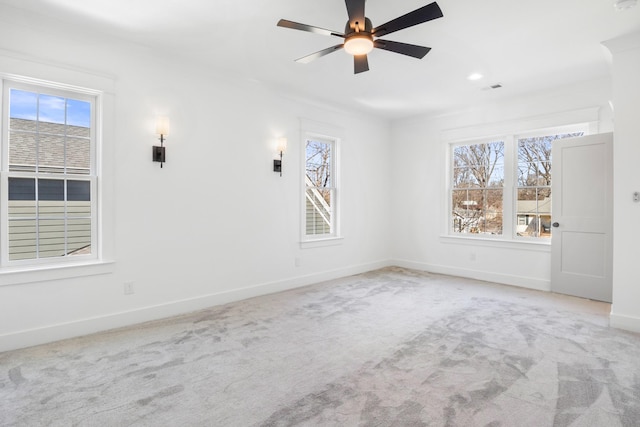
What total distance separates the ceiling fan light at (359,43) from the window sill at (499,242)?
392 cm

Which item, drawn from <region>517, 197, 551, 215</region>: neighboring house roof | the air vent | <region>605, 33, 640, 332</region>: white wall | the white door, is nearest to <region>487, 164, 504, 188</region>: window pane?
<region>517, 197, 551, 215</region>: neighboring house roof

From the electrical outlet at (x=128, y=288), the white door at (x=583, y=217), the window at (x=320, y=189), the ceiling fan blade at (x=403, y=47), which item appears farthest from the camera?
the window at (x=320, y=189)

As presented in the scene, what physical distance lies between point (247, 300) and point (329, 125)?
2.94 meters

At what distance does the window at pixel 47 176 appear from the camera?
9.71 feet

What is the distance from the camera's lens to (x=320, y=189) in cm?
557

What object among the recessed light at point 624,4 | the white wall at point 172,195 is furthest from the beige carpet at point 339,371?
the recessed light at point 624,4

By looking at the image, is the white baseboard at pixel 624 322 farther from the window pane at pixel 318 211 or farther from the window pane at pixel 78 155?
the window pane at pixel 78 155

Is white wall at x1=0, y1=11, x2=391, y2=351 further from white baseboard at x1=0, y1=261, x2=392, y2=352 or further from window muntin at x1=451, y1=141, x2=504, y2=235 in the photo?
window muntin at x1=451, y1=141, x2=504, y2=235

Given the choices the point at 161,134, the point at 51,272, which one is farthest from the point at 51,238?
the point at 161,134

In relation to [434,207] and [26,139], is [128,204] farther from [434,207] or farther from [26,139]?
[434,207]

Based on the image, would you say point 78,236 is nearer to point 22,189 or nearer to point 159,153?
point 22,189

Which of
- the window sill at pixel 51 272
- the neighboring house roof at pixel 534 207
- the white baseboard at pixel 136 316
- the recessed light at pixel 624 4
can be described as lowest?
the white baseboard at pixel 136 316

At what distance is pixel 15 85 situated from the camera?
2967 millimetres

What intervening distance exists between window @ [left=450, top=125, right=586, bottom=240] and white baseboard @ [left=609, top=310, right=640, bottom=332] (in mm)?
1766
